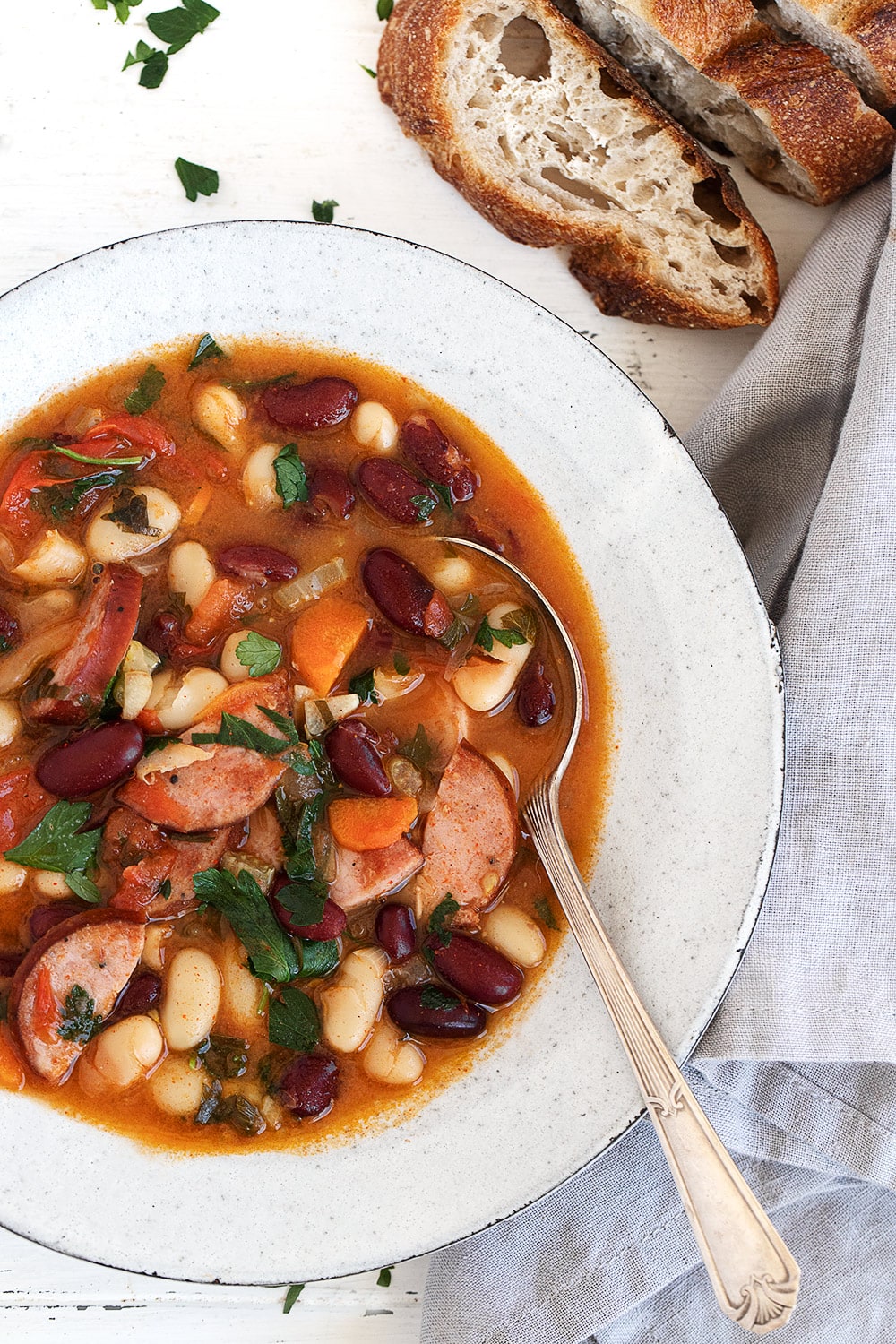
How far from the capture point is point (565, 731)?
2.70m

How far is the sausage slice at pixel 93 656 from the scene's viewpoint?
2.54 metres

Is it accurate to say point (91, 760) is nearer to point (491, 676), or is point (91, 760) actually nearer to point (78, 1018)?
point (78, 1018)

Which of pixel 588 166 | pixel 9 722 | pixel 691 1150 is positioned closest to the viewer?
pixel 691 1150

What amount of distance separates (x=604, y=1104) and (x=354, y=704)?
1.12m

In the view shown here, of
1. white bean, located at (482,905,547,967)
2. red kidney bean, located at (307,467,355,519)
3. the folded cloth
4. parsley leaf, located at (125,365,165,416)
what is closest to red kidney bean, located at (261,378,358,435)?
red kidney bean, located at (307,467,355,519)

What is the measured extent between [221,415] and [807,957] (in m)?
1.95

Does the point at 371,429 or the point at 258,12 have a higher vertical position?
the point at 258,12

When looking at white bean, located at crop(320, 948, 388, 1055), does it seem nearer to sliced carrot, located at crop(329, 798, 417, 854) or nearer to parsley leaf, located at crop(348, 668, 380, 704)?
sliced carrot, located at crop(329, 798, 417, 854)

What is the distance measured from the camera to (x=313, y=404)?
2619mm

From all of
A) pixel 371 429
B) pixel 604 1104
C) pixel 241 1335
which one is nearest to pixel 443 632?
pixel 371 429

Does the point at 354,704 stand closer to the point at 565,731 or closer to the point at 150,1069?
the point at 565,731

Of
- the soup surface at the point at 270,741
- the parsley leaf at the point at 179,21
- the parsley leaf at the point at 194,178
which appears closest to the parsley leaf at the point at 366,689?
the soup surface at the point at 270,741

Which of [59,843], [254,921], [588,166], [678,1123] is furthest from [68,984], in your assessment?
[588,166]

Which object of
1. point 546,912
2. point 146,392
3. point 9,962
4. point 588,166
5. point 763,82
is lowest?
point 9,962
